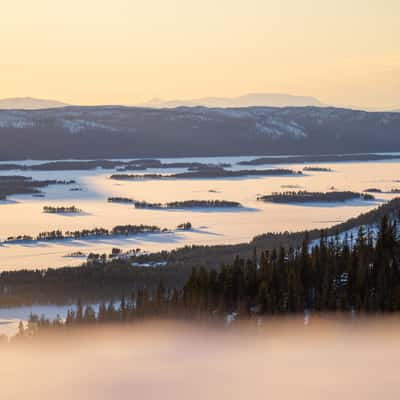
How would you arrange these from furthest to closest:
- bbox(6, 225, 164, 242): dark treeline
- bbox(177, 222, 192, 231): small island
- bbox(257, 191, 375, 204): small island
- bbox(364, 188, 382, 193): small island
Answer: bbox(364, 188, 382, 193): small island < bbox(257, 191, 375, 204): small island < bbox(177, 222, 192, 231): small island < bbox(6, 225, 164, 242): dark treeline

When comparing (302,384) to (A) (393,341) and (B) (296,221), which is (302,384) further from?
(B) (296,221)

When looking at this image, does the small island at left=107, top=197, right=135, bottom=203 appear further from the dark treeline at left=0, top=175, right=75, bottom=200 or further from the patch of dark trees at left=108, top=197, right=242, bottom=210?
the dark treeline at left=0, top=175, right=75, bottom=200

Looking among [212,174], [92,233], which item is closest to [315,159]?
[212,174]

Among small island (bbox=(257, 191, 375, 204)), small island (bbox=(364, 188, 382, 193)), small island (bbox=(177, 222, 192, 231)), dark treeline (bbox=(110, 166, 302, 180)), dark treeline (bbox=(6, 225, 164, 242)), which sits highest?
dark treeline (bbox=(110, 166, 302, 180))

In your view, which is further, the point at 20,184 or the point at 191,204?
the point at 20,184

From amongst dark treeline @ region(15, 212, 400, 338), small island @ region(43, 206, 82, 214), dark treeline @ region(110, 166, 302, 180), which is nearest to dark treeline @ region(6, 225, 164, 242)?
small island @ region(43, 206, 82, 214)

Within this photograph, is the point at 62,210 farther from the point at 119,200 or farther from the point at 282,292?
the point at 282,292
